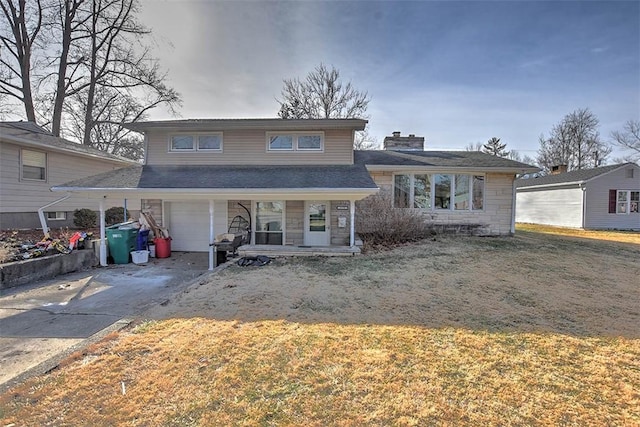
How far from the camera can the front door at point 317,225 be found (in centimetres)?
1064

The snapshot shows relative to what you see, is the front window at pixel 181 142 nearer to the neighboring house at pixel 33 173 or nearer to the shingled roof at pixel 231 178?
the shingled roof at pixel 231 178

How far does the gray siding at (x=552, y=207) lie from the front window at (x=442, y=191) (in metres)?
12.2

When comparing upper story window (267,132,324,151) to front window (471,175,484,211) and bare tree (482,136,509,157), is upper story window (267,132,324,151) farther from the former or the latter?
bare tree (482,136,509,157)

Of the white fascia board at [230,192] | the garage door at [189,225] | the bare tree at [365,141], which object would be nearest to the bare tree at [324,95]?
the bare tree at [365,141]

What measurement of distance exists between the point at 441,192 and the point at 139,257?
11.4 metres

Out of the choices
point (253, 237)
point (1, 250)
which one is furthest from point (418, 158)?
point (1, 250)

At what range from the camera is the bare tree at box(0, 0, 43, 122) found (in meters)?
16.6

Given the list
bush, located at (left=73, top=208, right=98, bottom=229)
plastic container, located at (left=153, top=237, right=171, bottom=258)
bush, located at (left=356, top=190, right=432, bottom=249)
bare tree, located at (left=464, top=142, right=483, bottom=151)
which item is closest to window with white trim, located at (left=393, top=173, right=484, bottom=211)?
bush, located at (left=356, top=190, right=432, bottom=249)

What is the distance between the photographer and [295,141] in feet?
36.5

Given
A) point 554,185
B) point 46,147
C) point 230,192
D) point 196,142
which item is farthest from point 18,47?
point 554,185

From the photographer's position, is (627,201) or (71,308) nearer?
(71,308)

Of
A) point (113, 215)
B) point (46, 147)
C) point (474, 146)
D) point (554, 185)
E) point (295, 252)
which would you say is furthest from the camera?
point (474, 146)

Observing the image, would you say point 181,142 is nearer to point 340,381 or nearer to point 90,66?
point 340,381

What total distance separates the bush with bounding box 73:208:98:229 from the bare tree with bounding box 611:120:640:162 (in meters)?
47.2
